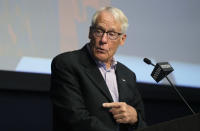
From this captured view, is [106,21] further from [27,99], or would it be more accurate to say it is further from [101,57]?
[27,99]

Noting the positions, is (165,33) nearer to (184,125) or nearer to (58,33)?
(58,33)

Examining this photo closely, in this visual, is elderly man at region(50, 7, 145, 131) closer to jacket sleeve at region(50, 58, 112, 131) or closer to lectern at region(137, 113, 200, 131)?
jacket sleeve at region(50, 58, 112, 131)

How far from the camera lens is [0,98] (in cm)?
388

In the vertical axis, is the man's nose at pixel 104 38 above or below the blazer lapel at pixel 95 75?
above

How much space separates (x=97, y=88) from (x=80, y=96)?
0.14 m

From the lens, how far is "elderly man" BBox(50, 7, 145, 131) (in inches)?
98.5

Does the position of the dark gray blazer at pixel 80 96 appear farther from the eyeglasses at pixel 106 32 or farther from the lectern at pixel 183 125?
the lectern at pixel 183 125

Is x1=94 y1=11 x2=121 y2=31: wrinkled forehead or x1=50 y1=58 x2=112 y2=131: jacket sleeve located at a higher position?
x1=94 y1=11 x2=121 y2=31: wrinkled forehead

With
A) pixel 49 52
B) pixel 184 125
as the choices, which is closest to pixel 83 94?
pixel 184 125

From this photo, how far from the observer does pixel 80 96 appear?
A: 8.49 ft

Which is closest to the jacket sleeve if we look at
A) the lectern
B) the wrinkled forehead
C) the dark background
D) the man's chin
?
the man's chin

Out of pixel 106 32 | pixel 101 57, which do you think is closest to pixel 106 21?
pixel 106 32

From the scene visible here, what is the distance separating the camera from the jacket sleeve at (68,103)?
2.44 metres

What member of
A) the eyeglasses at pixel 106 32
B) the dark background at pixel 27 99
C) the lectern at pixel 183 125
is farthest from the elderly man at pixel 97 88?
the dark background at pixel 27 99
